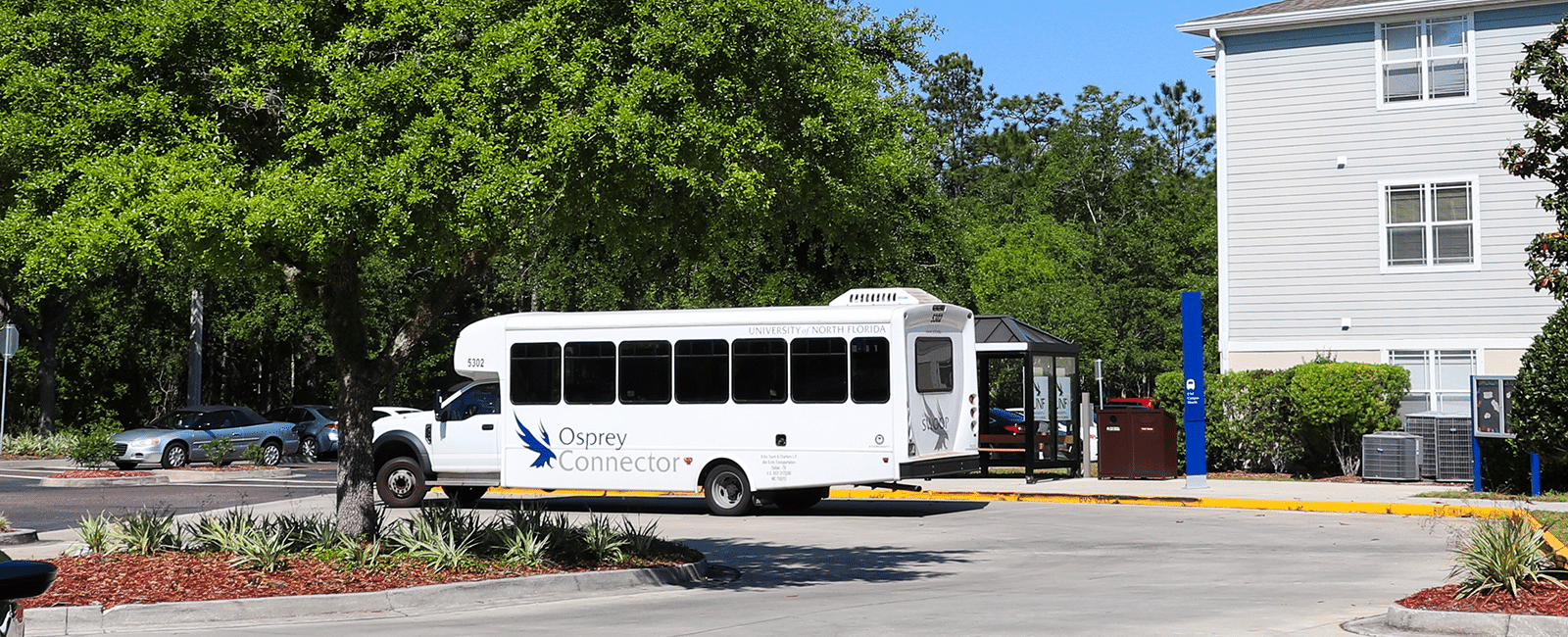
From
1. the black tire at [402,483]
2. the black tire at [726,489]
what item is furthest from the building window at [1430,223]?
the black tire at [402,483]

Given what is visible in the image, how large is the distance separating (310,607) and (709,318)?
31.2 feet

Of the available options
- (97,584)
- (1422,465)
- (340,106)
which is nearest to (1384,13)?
(1422,465)

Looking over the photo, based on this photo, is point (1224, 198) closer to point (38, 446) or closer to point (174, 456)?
point (174, 456)

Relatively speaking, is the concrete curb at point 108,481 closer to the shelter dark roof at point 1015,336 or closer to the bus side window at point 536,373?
the bus side window at point 536,373

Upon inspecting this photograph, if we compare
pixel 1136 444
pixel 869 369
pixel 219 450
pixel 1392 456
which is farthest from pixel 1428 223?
pixel 219 450

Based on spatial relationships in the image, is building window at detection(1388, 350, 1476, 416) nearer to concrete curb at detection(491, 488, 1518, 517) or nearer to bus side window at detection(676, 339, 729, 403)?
concrete curb at detection(491, 488, 1518, 517)

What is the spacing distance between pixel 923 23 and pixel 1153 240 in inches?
1091

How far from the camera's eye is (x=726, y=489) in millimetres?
19484

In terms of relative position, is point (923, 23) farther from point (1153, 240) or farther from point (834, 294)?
point (1153, 240)

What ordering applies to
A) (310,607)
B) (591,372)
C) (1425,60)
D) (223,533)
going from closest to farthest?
(310,607) < (223,533) < (591,372) < (1425,60)

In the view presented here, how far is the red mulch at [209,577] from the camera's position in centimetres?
1044

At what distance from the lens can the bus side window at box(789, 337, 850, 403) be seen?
61.2ft

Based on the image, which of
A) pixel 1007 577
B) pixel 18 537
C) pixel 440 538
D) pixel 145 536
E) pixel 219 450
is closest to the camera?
pixel 440 538

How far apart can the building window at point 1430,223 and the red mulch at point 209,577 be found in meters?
17.9
